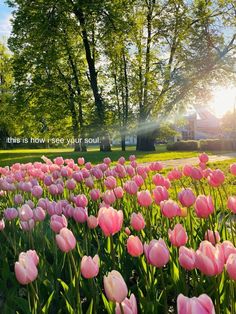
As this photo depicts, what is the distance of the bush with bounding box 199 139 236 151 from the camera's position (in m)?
30.8

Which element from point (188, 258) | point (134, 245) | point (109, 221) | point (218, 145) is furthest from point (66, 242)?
point (218, 145)

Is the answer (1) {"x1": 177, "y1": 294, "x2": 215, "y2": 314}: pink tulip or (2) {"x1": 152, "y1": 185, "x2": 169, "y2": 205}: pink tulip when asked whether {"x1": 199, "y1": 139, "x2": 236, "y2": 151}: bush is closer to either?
(2) {"x1": 152, "y1": 185, "x2": 169, "y2": 205}: pink tulip

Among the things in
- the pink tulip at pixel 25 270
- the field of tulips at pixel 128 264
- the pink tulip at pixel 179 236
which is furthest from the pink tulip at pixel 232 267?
the pink tulip at pixel 25 270

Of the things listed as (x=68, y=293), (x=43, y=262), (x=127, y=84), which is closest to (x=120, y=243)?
(x=43, y=262)

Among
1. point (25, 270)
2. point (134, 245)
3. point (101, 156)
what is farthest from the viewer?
point (101, 156)

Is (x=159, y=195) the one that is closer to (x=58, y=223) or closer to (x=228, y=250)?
(x=58, y=223)

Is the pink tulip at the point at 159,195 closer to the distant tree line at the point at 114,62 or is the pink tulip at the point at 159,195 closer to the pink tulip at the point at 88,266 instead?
the pink tulip at the point at 88,266

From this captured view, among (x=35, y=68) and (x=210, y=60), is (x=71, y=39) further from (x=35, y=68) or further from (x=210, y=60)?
(x=210, y=60)

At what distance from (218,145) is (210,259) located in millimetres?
30439

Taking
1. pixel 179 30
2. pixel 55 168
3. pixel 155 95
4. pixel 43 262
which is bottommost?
pixel 43 262

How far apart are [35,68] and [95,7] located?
6.66 metres

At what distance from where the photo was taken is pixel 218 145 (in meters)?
31.2

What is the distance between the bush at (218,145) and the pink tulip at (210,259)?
30.0 metres

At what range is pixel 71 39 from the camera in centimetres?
2877
